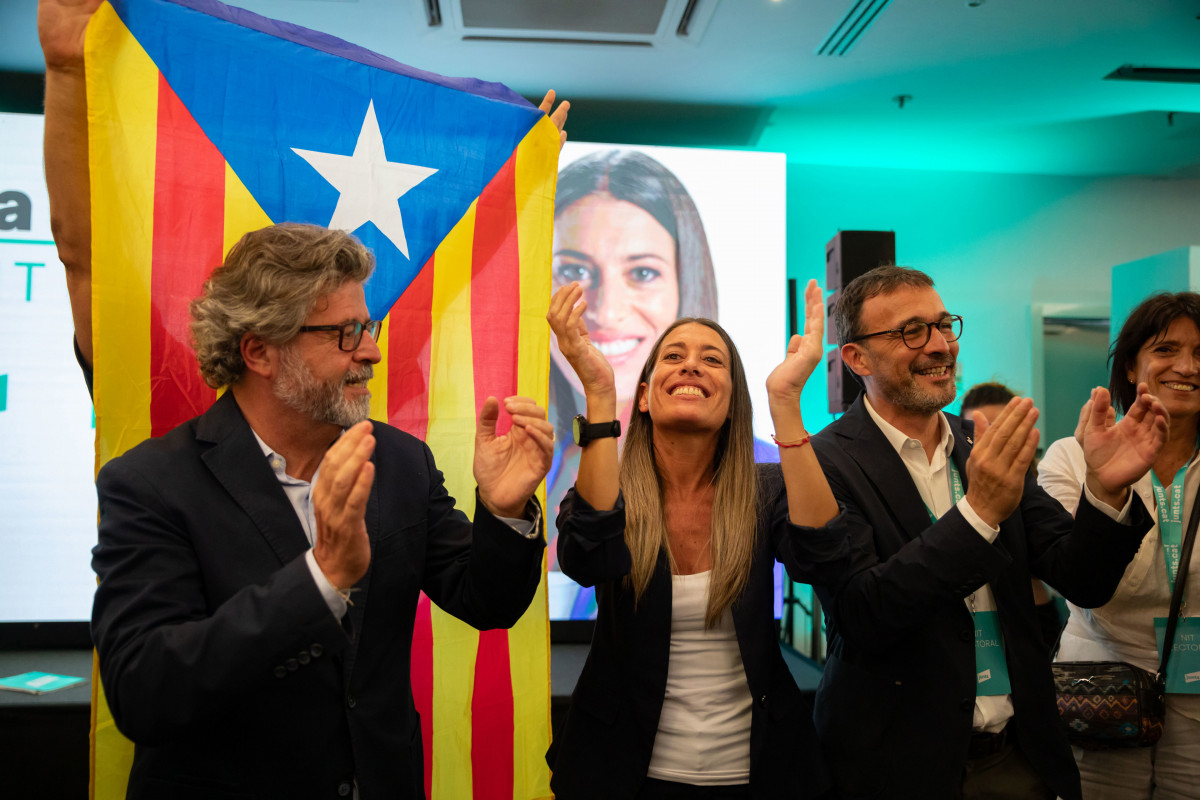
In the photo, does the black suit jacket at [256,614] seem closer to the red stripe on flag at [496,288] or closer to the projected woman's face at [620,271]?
the red stripe on flag at [496,288]

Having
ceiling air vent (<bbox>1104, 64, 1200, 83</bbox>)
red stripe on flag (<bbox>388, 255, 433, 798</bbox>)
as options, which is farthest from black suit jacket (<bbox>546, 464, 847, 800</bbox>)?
ceiling air vent (<bbox>1104, 64, 1200, 83</bbox>)

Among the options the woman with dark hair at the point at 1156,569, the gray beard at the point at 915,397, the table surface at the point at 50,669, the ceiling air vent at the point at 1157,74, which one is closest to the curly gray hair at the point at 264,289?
the gray beard at the point at 915,397

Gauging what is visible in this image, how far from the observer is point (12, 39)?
4.97 m

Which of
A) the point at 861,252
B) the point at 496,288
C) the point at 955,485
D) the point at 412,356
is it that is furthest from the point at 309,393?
the point at 861,252

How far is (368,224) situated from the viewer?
1983mm

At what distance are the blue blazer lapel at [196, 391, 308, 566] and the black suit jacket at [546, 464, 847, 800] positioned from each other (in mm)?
545

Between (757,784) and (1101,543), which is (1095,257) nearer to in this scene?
(1101,543)

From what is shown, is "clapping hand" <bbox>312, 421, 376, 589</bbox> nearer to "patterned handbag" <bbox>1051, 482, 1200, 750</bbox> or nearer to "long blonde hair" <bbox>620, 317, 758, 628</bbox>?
"long blonde hair" <bbox>620, 317, 758, 628</bbox>

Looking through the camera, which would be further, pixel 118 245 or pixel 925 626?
pixel 925 626

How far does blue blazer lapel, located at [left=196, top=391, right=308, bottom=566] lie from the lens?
1430mm

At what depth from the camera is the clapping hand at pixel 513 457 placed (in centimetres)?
156

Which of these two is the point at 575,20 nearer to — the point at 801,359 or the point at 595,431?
the point at 801,359

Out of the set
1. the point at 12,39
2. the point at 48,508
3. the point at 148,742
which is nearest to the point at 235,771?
the point at 148,742

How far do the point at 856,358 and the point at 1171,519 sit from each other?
97 cm
